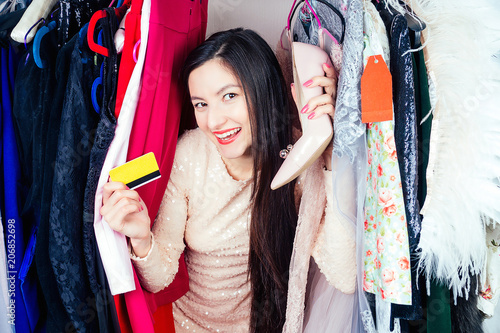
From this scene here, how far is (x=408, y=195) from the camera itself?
0.79m

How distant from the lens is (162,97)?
101 cm

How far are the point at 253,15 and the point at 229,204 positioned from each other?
714 millimetres

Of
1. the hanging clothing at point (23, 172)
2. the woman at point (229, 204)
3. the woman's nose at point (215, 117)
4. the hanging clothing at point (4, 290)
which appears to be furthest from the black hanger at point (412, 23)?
the hanging clothing at point (4, 290)

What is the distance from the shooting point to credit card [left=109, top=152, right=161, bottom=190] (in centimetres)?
88

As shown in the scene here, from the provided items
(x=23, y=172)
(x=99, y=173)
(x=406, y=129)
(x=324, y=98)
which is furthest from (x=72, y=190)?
(x=406, y=129)

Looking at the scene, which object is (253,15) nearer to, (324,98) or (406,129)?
(324,98)

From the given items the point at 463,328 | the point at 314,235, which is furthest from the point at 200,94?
the point at 463,328

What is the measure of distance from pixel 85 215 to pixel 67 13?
511mm

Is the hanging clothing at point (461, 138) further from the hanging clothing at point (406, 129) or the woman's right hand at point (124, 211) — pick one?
the woman's right hand at point (124, 211)

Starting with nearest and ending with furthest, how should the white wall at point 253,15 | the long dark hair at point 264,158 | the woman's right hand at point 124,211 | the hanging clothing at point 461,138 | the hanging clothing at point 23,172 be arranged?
the hanging clothing at point 461,138 → the woman's right hand at point 124,211 → the hanging clothing at point 23,172 → the long dark hair at point 264,158 → the white wall at point 253,15

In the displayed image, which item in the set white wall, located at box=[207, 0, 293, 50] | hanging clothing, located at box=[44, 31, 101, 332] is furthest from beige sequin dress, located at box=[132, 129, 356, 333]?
white wall, located at box=[207, 0, 293, 50]

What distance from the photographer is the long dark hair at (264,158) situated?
1.08m

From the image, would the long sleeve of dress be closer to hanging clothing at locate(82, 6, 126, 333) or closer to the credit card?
hanging clothing at locate(82, 6, 126, 333)

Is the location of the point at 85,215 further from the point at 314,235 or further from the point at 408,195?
the point at 408,195
